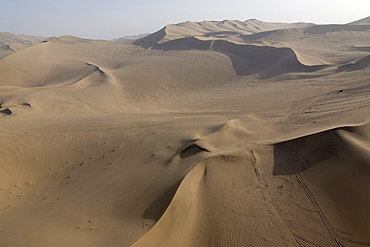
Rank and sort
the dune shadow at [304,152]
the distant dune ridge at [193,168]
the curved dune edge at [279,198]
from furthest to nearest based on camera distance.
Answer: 1. the dune shadow at [304,152]
2. the distant dune ridge at [193,168]
3. the curved dune edge at [279,198]

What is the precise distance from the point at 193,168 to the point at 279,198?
1717 mm

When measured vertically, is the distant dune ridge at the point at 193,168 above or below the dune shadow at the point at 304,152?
below

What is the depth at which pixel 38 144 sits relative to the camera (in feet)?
25.0

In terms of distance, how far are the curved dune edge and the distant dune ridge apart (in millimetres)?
19

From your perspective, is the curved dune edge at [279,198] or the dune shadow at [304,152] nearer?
the curved dune edge at [279,198]

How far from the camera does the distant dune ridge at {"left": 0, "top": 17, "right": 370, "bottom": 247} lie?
378 cm

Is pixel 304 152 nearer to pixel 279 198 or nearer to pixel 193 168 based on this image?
pixel 279 198

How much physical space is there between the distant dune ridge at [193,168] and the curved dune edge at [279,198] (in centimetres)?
2

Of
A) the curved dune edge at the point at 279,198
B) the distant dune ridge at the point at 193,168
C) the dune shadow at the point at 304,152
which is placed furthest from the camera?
the dune shadow at the point at 304,152

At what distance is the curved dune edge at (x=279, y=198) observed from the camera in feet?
11.7

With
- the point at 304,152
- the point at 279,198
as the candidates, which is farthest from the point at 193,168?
the point at 304,152

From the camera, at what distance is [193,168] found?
16.2 feet

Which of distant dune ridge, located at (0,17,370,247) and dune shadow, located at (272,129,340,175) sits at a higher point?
dune shadow, located at (272,129,340,175)

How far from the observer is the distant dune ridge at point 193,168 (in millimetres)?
3775
